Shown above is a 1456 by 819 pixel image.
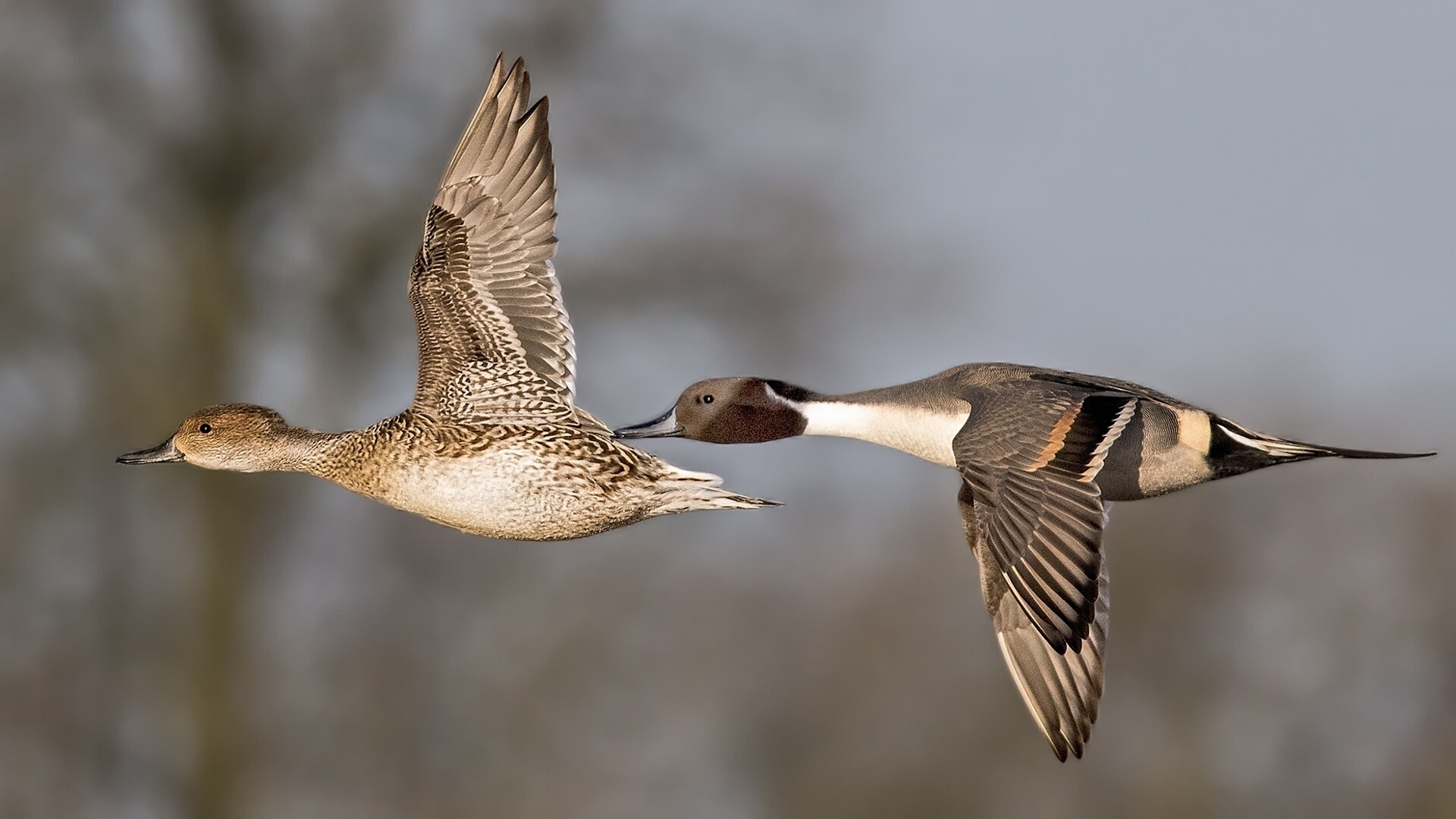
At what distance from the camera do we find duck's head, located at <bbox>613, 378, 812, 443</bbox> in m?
4.30

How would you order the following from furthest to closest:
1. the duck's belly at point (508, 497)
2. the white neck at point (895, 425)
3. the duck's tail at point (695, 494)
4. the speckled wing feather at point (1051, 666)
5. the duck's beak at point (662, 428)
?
the duck's beak at point (662, 428) < the white neck at point (895, 425) < the duck's tail at point (695, 494) < the duck's belly at point (508, 497) < the speckled wing feather at point (1051, 666)

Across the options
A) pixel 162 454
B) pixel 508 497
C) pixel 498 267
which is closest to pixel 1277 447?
pixel 508 497

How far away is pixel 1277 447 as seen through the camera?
151 inches

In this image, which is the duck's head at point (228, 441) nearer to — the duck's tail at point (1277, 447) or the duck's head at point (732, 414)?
the duck's head at point (732, 414)

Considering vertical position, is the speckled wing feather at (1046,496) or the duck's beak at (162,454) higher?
the duck's beak at (162,454)

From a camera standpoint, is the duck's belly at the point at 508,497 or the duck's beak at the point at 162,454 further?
the duck's beak at the point at 162,454

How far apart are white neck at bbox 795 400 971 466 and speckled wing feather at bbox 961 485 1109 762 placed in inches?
9.9

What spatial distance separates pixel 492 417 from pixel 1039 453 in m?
1.15

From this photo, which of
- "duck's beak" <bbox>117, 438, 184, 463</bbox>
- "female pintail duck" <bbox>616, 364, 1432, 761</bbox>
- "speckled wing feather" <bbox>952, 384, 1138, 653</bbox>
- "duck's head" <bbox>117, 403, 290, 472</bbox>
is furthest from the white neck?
"duck's beak" <bbox>117, 438, 184, 463</bbox>

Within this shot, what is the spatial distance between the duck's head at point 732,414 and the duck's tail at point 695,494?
45 centimetres

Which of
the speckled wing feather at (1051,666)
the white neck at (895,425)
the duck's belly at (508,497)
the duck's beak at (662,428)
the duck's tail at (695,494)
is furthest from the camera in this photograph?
the duck's beak at (662,428)

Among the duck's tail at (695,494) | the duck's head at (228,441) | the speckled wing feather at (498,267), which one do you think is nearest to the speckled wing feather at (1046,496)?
the duck's tail at (695,494)

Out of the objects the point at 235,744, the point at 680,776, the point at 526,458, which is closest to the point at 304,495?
the point at 235,744

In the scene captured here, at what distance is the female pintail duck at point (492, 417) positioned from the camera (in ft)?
12.3
